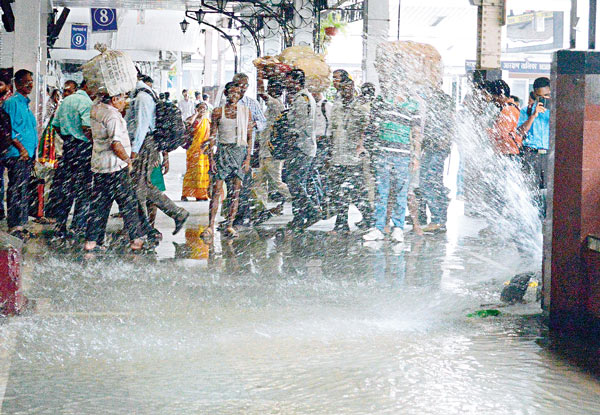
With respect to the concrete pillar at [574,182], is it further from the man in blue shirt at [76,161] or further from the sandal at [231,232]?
the sandal at [231,232]

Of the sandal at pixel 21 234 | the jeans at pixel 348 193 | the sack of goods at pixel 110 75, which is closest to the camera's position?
the sack of goods at pixel 110 75

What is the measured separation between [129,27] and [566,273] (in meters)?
37.6

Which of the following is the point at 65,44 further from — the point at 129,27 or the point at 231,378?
the point at 231,378

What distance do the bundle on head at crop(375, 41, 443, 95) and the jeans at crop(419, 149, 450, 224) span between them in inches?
38.5

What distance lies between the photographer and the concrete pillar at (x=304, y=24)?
67.1 ft

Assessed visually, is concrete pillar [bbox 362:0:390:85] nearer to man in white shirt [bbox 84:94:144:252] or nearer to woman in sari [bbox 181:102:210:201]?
woman in sari [bbox 181:102:210:201]

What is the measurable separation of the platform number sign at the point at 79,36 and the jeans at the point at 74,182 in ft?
65.4

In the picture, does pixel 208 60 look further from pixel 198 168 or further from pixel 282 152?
pixel 282 152

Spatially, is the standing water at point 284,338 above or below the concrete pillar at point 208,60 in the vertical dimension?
below

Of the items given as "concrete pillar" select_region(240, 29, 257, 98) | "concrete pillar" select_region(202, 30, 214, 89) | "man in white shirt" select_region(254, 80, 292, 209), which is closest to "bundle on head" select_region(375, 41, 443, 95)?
"man in white shirt" select_region(254, 80, 292, 209)

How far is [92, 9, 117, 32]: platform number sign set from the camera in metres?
27.8

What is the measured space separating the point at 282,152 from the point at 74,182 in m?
2.63

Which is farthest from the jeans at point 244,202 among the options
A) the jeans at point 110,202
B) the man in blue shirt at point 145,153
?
the jeans at point 110,202

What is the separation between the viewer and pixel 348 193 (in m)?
12.2
